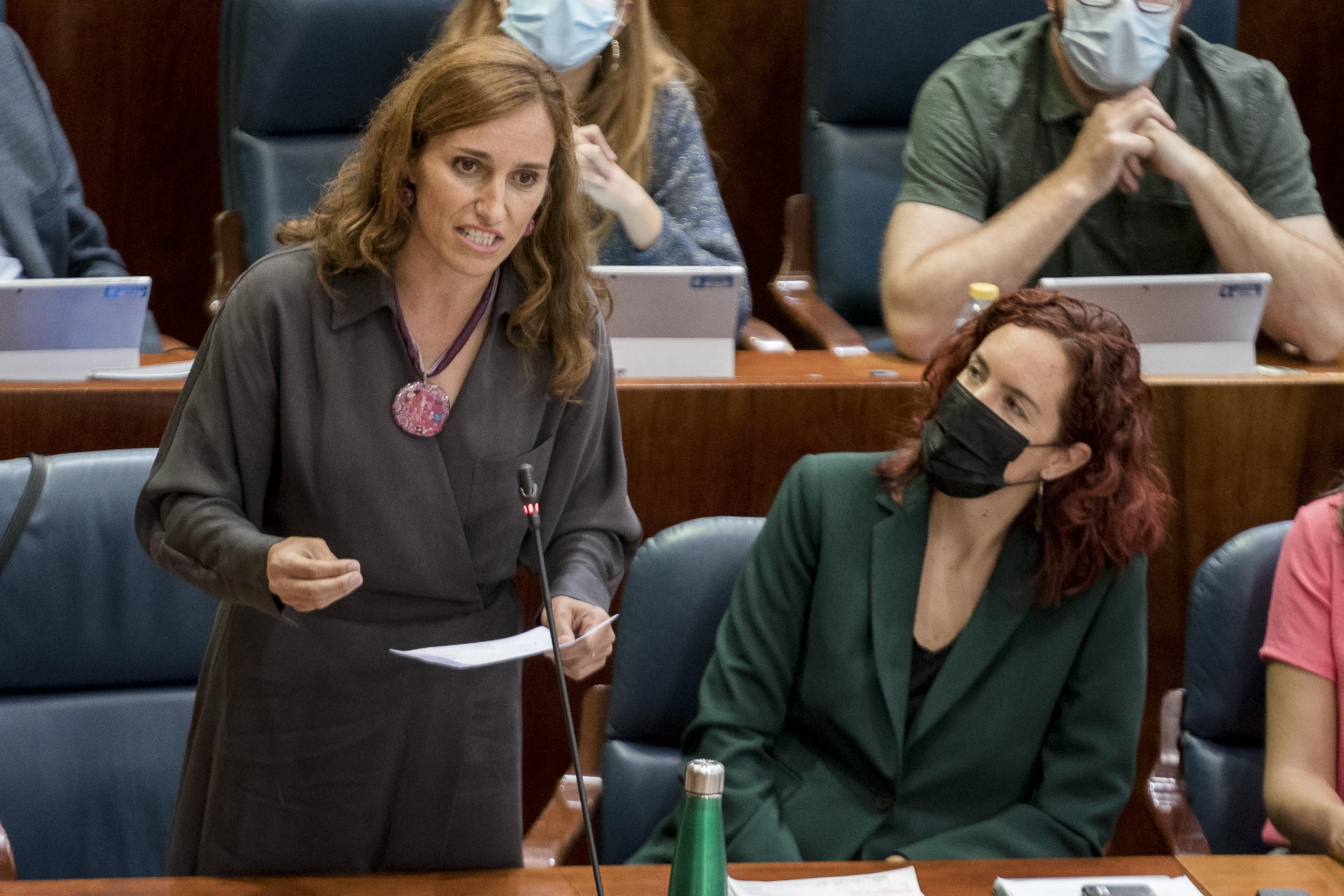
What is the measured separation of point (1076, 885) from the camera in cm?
132

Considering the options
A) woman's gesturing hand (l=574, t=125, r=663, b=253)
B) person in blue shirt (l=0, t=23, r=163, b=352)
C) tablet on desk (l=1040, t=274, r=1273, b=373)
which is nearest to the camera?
tablet on desk (l=1040, t=274, r=1273, b=373)

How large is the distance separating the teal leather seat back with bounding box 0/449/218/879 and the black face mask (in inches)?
30.6

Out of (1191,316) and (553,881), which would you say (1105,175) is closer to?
(1191,316)

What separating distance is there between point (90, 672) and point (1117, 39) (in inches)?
68.4

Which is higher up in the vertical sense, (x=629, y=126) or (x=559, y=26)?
(x=559, y=26)

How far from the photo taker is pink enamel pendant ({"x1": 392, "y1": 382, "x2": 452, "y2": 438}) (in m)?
1.34

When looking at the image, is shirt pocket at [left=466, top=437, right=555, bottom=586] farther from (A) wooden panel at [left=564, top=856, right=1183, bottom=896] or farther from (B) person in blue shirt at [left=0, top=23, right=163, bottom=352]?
(B) person in blue shirt at [left=0, top=23, right=163, bottom=352]

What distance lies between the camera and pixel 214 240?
3.09m

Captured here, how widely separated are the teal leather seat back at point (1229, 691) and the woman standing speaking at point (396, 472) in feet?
2.41

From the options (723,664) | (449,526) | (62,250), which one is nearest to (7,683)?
(449,526)

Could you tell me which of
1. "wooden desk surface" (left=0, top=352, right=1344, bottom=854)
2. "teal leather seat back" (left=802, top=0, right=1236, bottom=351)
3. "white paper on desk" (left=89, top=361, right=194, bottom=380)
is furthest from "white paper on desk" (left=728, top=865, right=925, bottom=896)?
"teal leather seat back" (left=802, top=0, right=1236, bottom=351)

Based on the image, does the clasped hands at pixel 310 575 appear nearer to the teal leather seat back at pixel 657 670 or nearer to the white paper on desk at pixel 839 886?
the white paper on desk at pixel 839 886

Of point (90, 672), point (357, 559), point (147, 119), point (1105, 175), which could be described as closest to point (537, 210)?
point (357, 559)

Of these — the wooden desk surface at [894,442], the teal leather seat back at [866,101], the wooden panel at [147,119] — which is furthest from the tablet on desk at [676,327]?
the wooden panel at [147,119]
